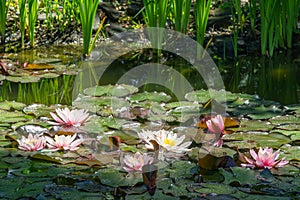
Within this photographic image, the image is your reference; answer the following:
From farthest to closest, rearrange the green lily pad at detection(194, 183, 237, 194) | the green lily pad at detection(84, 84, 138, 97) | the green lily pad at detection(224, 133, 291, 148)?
the green lily pad at detection(84, 84, 138, 97) < the green lily pad at detection(224, 133, 291, 148) < the green lily pad at detection(194, 183, 237, 194)

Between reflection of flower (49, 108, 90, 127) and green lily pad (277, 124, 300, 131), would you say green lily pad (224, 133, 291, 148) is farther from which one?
reflection of flower (49, 108, 90, 127)

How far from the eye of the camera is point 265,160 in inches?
80.4

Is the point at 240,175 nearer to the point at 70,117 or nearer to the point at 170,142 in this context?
the point at 170,142

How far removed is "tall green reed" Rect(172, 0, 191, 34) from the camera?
4133 millimetres

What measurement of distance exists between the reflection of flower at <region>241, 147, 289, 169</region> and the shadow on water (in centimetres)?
111

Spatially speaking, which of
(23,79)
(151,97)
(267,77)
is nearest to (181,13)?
(267,77)

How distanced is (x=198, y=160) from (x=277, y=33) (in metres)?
2.33

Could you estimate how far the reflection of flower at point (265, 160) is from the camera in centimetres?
203

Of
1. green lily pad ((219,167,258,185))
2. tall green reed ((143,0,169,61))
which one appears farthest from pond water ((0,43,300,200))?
tall green reed ((143,0,169,61))

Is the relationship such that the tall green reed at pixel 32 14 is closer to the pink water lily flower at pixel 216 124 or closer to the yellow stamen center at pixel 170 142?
the pink water lily flower at pixel 216 124

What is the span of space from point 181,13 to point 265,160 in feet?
7.61

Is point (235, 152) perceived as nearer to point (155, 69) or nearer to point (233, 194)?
point (233, 194)

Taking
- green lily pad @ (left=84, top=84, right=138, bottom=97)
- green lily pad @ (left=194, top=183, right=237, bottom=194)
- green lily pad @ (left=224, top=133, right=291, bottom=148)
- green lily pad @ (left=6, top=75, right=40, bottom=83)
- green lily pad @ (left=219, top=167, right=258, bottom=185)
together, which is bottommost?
green lily pad @ (left=194, top=183, right=237, bottom=194)

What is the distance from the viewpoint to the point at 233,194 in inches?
72.5
